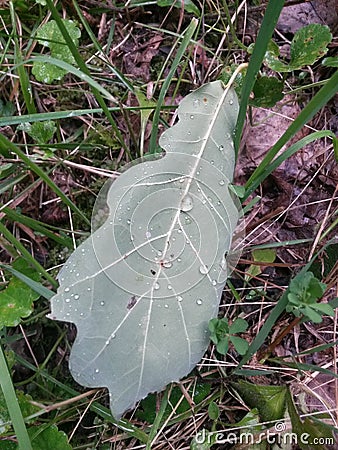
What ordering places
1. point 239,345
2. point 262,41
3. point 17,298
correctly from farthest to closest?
point 17,298 < point 239,345 < point 262,41

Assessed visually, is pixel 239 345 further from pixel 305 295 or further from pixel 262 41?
pixel 262 41

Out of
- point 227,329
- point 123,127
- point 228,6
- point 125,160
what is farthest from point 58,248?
point 228,6

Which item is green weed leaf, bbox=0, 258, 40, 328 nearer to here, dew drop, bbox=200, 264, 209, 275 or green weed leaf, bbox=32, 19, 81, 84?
dew drop, bbox=200, 264, 209, 275

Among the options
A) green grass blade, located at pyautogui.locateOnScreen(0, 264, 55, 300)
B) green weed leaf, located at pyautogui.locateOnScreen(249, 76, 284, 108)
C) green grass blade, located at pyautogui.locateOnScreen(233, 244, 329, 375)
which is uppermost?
green weed leaf, located at pyautogui.locateOnScreen(249, 76, 284, 108)

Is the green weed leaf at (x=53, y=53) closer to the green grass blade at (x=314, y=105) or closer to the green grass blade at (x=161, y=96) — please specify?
the green grass blade at (x=161, y=96)

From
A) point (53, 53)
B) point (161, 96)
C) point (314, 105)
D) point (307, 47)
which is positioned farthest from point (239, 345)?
point (53, 53)

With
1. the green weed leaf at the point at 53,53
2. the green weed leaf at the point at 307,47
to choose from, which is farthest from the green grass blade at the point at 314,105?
the green weed leaf at the point at 53,53

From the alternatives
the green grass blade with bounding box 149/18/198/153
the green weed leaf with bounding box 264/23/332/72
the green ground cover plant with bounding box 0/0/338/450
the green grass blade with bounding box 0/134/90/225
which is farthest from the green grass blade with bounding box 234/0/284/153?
the green grass blade with bounding box 0/134/90/225
